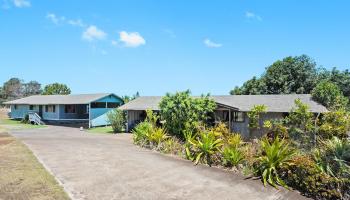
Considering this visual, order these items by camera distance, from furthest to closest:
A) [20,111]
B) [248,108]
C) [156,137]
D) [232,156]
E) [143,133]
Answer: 1. [20,111]
2. [248,108]
3. [143,133]
4. [156,137]
5. [232,156]

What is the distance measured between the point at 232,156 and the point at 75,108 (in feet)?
111

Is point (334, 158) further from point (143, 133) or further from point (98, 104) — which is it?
point (98, 104)

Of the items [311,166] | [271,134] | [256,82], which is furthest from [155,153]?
[256,82]

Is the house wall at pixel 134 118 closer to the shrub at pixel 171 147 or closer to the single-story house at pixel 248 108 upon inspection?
the single-story house at pixel 248 108

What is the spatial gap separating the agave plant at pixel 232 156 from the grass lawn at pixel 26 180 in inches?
275

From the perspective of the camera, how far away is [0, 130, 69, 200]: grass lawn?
29.3ft

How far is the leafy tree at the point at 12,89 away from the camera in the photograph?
84812 mm

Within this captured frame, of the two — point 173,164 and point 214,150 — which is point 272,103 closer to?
point 214,150

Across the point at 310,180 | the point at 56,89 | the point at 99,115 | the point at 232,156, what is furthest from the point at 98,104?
the point at 56,89

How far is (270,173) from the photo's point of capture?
11438 mm

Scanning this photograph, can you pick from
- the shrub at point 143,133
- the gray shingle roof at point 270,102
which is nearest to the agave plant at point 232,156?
the shrub at point 143,133

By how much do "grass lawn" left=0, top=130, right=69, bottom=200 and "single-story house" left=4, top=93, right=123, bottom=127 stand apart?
24.0m

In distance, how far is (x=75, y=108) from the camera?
43.1 metres

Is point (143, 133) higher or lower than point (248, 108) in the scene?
lower
